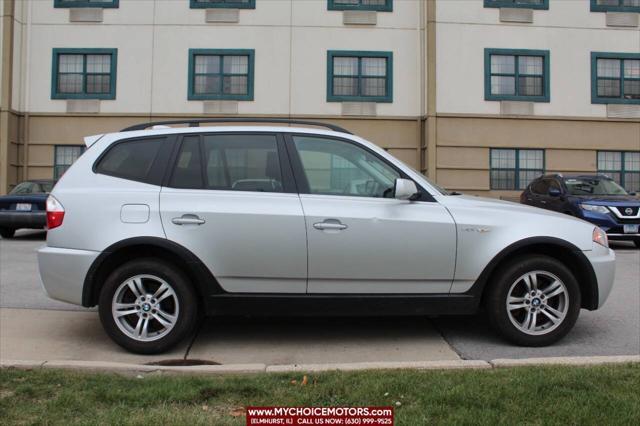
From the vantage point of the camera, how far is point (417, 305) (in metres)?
4.67

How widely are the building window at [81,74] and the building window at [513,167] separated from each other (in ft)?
44.1

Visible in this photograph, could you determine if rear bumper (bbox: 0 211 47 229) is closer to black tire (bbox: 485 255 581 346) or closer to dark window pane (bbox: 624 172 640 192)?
black tire (bbox: 485 255 581 346)

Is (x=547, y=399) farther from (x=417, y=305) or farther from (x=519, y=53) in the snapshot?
(x=519, y=53)

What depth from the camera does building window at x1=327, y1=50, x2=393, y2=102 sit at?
1939cm

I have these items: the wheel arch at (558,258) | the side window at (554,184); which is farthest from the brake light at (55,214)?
the side window at (554,184)

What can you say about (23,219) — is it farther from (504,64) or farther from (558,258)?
(504,64)

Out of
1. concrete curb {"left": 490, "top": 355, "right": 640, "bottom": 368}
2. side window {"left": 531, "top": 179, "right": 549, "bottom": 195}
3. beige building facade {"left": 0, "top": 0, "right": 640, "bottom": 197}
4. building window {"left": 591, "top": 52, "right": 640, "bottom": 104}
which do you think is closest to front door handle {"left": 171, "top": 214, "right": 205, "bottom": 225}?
concrete curb {"left": 490, "top": 355, "right": 640, "bottom": 368}

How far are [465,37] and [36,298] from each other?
54.4 ft

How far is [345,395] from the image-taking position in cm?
346

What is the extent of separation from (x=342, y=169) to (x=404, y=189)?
1.96ft

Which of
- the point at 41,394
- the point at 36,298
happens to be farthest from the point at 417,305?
the point at 36,298

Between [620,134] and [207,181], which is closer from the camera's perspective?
[207,181]

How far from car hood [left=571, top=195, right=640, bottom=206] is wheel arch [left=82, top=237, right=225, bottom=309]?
9.90 m

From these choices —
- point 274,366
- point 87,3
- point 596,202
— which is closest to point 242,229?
point 274,366
